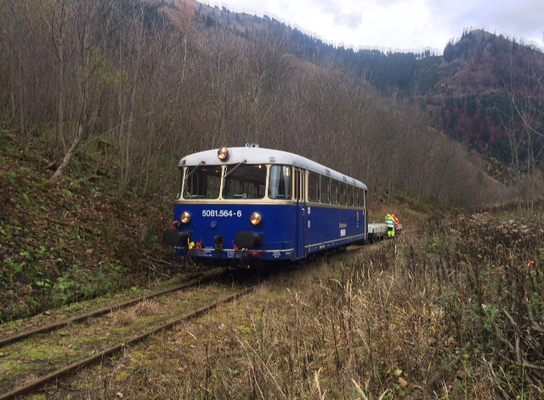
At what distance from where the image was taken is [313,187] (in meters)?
10.7

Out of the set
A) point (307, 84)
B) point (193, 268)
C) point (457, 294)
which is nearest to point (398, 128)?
point (307, 84)

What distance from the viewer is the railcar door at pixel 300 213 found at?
9508 mm

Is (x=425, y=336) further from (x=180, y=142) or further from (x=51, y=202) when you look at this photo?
(x=180, y=142)

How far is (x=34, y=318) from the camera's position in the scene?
664 cm

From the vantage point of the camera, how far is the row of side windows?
1067cm

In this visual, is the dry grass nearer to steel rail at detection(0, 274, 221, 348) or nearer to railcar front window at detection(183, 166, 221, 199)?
steel rail at detection(0, 274, 221, 348)

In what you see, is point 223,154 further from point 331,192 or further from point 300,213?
point 331,192

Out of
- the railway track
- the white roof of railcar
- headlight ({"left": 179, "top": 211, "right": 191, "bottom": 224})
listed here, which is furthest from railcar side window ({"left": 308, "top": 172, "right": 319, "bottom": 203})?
the railway track

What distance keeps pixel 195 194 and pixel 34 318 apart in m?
4.11

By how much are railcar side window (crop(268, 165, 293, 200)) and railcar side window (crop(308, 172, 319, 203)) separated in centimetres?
124

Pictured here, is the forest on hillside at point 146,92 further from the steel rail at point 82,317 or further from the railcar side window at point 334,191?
the railcar side window at point 334,191

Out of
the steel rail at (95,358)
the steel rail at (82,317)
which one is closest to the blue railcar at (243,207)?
the steel rail at (82,317)

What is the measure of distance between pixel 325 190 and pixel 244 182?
3227mm

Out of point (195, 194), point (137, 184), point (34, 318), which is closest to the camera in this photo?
point (34, 318)
